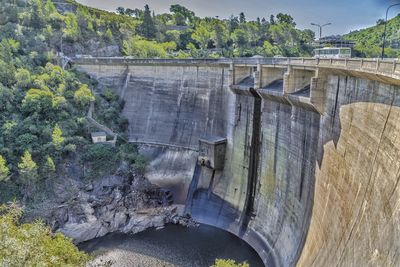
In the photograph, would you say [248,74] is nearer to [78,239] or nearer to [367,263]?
[78,239]

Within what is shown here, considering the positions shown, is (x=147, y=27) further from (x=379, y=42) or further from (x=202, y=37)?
(x=379, y=42)

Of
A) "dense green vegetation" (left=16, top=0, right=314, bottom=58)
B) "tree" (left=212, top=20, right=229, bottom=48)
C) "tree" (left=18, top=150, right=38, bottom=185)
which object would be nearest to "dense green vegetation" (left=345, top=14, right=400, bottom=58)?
"dense green vegetation" (left=16, top=0, right=314, bottom=58)

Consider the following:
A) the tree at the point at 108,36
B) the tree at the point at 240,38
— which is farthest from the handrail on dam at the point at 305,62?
the tree at the point at 240,38

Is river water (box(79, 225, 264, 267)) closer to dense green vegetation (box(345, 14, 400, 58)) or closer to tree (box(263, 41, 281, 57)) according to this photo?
dense green vegetation (box(345, 14, 400, 58))

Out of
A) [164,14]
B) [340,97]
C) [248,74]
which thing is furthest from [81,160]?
[164,14]

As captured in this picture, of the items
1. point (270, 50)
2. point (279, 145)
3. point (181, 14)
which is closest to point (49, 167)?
point (279, 145)
